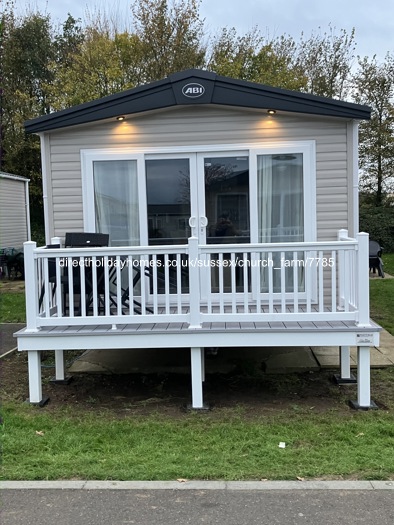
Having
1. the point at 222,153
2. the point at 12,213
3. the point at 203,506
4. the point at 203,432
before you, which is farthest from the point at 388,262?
the point at 203,506

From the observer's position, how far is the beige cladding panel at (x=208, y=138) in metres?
5.62

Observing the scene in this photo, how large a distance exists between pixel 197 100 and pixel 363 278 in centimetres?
260

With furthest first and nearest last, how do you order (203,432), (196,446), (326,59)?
(326,59) → (203,432) → (196,446)

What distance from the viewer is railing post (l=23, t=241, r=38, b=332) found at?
4613 millimetres

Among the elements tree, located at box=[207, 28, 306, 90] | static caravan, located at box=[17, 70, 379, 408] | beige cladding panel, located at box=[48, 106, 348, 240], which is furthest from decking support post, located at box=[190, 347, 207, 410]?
tree, located at box=[207, 28, 306, 90]

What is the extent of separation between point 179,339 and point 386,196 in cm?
1875

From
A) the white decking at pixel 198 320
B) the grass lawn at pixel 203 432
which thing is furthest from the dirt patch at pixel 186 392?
the white decking at pixel 198 320

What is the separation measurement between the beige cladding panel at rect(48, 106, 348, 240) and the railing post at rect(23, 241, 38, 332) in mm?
1299

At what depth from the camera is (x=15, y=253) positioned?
14.6m

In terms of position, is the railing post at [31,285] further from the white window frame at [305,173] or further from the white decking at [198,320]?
the white window frame at [305,173]

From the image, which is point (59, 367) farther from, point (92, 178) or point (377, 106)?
point (377, 106)

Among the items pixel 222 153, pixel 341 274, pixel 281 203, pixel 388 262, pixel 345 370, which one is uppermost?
pixel 222 153

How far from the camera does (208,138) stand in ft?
18.6

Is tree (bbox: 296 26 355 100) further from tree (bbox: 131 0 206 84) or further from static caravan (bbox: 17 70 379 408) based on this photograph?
static caravan (bbox: 17 70 379 408)
